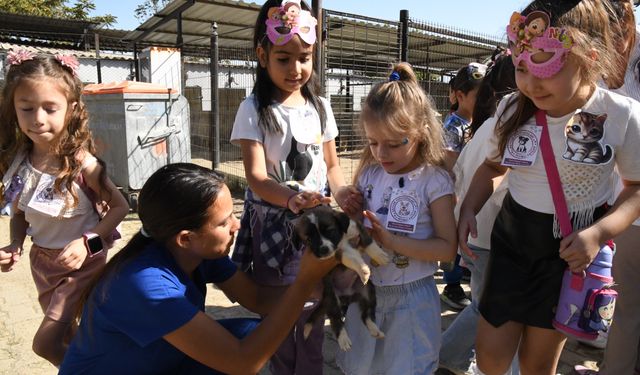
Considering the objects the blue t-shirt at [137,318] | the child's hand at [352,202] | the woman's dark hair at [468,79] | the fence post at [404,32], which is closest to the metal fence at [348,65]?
the fence post at [404,32]

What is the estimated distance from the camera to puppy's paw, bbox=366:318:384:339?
1.84 meters

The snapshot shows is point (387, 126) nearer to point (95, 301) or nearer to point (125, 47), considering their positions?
point (95, 301)

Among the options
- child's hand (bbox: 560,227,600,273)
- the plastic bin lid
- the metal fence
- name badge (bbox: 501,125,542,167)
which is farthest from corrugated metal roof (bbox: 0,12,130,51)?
child's hand (bbox: 560,227,600,273)

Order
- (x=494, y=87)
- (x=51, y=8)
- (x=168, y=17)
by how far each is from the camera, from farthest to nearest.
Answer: (x=51, y=8) < (x=168, y=17) < (x=494, y=87)

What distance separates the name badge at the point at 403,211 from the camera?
72.6 inches

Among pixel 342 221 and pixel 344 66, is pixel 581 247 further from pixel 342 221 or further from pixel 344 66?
pixel 344 66

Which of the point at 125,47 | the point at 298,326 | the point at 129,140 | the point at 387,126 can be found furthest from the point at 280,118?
the point at 125,47

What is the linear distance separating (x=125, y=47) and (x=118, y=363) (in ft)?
61.8

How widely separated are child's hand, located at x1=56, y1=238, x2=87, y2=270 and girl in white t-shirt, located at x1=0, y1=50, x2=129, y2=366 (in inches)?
0.5

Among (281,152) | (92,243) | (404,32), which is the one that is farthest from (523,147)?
(404,32)

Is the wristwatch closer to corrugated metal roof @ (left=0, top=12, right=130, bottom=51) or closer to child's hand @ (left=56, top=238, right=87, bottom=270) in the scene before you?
child's hand @ (left=56, top=238, right=87, bottom=270)

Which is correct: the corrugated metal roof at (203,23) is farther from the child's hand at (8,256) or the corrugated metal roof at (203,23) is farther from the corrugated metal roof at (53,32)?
the child's hand at (8,256)

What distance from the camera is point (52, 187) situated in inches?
88.9

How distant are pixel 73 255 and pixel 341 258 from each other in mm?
1233
